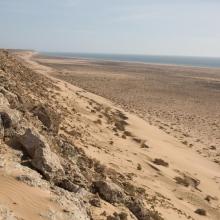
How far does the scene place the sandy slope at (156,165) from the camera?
15344 millimetres

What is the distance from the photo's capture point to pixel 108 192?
11891mm

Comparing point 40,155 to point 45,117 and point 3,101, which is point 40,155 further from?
point 45,117

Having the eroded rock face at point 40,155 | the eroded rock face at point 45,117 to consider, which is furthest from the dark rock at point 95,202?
the eroded rock face at point 45,117

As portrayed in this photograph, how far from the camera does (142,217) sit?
1189 centimetres

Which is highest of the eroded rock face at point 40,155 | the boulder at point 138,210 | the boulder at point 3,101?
the boulder at point 3,101

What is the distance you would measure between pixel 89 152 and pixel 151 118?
68.5 ft

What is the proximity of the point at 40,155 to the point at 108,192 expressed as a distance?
218 centimetres

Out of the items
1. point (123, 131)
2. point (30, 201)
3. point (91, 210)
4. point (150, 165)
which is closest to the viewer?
point (30, 201)

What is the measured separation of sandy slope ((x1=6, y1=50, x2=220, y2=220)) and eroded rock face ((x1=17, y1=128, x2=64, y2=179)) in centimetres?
125

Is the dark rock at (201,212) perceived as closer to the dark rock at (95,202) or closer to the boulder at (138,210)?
the boulder at (138,210)

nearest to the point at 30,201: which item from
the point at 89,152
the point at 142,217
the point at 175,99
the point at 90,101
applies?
the point at 142,217

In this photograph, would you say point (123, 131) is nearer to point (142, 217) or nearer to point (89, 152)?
point (89, 152)

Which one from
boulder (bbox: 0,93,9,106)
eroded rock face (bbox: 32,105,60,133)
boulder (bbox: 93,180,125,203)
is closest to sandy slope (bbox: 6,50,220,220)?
boulder (bbox: 93,180,125,203)

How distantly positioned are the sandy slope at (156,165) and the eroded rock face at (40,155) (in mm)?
1252
